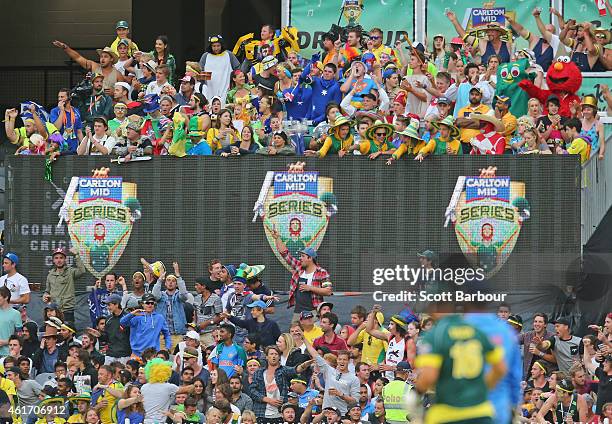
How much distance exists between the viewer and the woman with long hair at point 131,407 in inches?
718

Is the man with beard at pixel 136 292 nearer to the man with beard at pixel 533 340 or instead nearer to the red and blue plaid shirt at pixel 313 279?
the red and blue plaid shirt at pixel 313 279

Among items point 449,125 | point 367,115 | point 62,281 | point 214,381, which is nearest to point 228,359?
point 214,381

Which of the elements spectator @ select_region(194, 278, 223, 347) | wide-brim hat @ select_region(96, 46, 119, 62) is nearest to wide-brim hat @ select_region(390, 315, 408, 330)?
spectator @ select_region(194, 278, 223, 347)

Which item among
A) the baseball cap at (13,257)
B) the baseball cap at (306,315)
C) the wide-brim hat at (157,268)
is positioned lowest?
the baseball cap at (306,315)

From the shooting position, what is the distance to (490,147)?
20562mm

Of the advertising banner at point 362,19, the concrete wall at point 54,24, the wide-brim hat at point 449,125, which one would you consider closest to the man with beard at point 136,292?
the wide-brim hat at point 449,125

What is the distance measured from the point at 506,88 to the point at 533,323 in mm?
4638

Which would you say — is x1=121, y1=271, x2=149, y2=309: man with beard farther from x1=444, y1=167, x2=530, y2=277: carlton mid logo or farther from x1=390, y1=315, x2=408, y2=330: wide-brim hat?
x1=444, y1=167, x2=530, y2=277: carlton mid logo

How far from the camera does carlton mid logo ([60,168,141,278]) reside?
2103cm

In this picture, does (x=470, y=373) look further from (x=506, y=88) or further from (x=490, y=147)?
(x=506, y=88)

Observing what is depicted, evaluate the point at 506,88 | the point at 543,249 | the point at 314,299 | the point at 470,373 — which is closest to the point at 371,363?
the point at 314,299

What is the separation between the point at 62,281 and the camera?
20891 mm

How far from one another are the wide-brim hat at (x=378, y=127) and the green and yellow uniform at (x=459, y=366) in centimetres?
1033

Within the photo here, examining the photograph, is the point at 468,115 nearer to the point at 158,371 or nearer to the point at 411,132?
the point at 411,132
